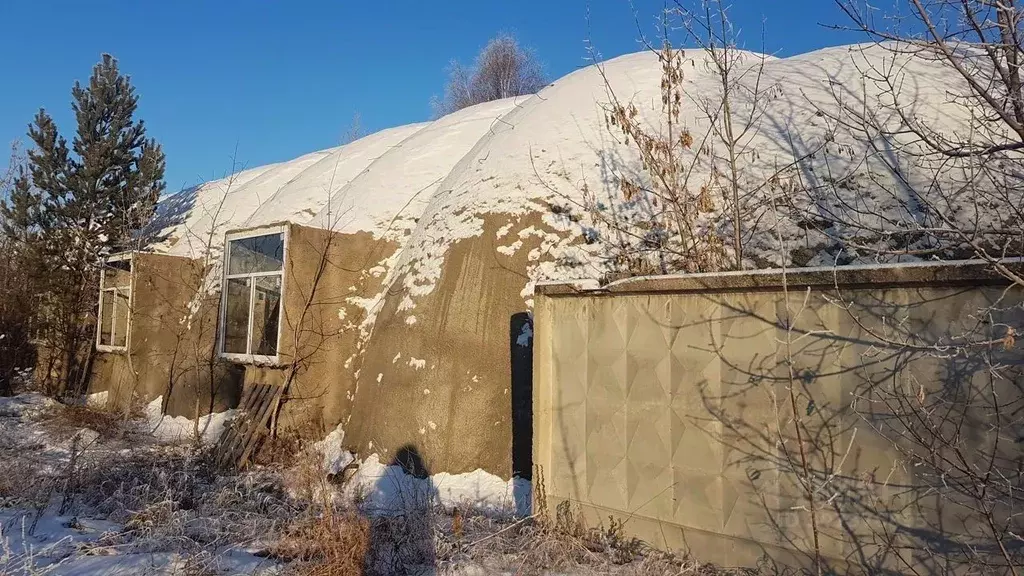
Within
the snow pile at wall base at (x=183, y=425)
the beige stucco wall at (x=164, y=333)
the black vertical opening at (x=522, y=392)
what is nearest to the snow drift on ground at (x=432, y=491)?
the black vertical opening at (x=522, y=392)

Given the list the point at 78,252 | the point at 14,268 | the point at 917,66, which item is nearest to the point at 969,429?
the point at 917,66

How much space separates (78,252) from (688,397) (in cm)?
1532

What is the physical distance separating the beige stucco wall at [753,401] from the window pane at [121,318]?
464 inches

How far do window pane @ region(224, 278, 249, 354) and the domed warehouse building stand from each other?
0.04 metres

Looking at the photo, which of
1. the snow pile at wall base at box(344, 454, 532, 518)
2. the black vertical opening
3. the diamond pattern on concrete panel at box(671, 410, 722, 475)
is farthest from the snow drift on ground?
the diamond pattern on concrete panel at box(671, 410, 722, 475)

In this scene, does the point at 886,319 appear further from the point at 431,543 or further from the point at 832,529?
the point at 431,543

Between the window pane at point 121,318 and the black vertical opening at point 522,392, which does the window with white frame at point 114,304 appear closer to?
the window pane at point 121,318

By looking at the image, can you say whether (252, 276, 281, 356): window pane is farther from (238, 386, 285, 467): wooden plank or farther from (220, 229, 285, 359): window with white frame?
(238, 386, 285, 467): wooden plank

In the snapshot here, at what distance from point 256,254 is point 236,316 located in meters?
1.08

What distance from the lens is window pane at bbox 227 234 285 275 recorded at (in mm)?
9867

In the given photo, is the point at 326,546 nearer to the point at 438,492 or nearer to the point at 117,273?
the point at 438,492

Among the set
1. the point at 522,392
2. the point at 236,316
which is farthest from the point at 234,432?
the point at 522,392

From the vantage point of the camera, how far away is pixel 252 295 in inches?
402

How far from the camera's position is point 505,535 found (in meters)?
5.43
